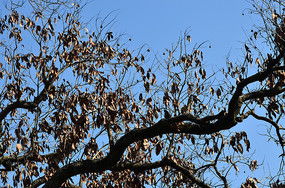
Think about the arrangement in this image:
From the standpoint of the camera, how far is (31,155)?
11062 mm

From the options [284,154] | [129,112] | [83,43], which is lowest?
[284,154]

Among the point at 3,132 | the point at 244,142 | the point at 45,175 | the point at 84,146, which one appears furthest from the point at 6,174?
the point at 244,142

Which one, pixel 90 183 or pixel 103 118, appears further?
pixel 90 183

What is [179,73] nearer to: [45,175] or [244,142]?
[244,142]

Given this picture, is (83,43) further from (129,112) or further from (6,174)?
(6,174)

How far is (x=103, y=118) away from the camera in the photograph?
8656mm

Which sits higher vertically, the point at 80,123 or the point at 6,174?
the point at 6,174

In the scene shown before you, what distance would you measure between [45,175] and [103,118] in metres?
2.68

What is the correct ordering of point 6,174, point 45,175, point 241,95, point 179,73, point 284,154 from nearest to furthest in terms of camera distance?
point 241,95
point 284,154
point 45,175
point 179,73
point 6,174

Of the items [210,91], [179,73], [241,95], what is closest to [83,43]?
[179,73]

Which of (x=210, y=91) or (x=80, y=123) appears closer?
(x=80, y=123)

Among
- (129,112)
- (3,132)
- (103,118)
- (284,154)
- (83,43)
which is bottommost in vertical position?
(284,154)

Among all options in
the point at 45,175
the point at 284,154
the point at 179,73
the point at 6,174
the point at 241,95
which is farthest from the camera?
the point at 6,174

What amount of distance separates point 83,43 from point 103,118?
338cm
